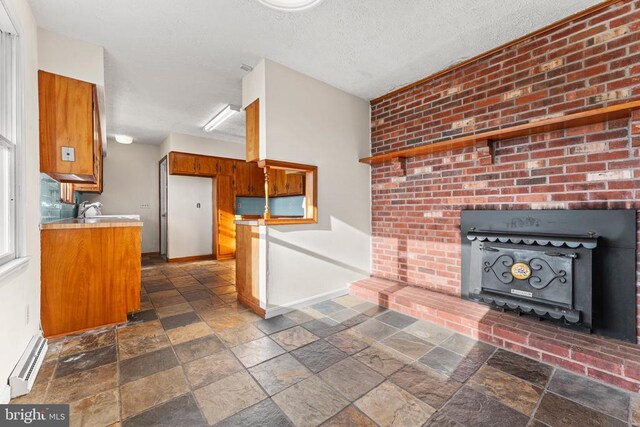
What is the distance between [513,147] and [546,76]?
617 mm

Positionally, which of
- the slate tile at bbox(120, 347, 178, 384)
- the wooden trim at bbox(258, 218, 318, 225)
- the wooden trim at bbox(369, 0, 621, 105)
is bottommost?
the slate tile at bbox(120, 347, 178, 384)

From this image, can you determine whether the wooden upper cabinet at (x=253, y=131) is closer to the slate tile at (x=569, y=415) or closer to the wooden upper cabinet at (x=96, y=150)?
the wooden upper cabinet at (x=96, y=150)

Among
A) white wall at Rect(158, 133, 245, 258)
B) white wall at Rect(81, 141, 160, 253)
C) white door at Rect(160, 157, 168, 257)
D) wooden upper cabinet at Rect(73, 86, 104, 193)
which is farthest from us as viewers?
white door at Rect(160, 157, 168, 257)

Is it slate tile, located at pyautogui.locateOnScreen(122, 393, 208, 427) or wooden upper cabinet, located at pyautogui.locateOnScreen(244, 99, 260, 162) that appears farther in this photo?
wooden upper cabinet, located at pyautogui.locateOnScreen(244, 99, 260, 162)

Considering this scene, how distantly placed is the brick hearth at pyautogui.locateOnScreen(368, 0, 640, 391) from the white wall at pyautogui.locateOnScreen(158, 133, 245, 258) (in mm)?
3848

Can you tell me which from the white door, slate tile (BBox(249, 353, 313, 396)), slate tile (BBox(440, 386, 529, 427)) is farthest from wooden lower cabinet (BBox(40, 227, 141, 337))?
the white door

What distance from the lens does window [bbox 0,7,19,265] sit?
5.75ft

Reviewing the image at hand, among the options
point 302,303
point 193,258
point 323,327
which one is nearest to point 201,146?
point 193,258

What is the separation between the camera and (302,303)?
9.73ft

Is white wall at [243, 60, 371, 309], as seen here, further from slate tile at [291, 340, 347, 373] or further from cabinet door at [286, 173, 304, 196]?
cabinet door at [286, 173, 304, 196]

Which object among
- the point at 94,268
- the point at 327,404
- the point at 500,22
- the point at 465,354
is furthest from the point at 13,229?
the point at 500,22

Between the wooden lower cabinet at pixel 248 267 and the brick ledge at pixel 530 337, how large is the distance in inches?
54.6

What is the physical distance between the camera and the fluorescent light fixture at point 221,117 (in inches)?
158

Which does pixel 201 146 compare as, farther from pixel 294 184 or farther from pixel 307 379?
pixel 307 379
